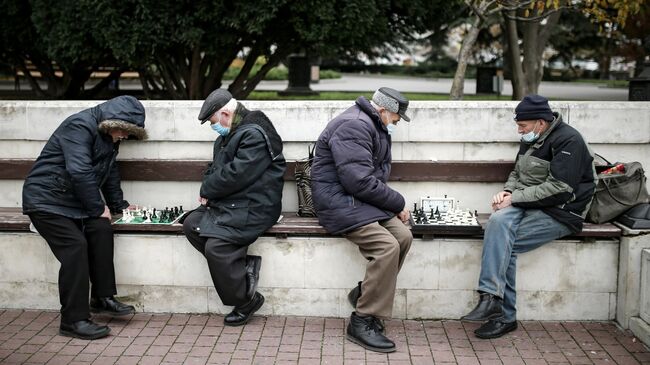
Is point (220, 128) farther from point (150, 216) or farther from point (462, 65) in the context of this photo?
point (462, 65)

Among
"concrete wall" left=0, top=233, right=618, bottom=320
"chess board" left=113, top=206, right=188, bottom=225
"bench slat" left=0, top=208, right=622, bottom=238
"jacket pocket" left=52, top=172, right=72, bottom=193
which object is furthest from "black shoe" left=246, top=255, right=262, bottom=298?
"jacket pocket" left=52, top=172, right=72, bottom=193

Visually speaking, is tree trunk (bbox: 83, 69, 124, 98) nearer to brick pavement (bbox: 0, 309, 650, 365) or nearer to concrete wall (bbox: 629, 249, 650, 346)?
brick pavement (bbox: 0, 309, 650, 365)

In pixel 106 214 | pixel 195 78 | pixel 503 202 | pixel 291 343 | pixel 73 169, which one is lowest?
pixel 291 343

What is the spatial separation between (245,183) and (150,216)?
3.47 ft

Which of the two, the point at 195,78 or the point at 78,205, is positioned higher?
the point at 195,78

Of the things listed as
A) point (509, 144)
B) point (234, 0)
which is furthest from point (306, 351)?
point (234, 0)

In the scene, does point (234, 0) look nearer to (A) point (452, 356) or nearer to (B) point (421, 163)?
(B) point (421, 163)

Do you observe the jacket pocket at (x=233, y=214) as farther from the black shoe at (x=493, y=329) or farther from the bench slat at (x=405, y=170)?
the black shoe at (x=493, y=329)

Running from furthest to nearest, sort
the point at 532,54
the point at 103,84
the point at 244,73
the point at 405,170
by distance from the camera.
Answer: the point at 103,84 → the point at 532,54 → the point at 244,73 → the point at 405,170

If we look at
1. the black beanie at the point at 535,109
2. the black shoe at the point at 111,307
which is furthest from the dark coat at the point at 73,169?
the black beanie at the point at 535,109

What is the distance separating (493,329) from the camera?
222 inches

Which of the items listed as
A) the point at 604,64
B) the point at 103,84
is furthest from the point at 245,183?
the point at 604,64

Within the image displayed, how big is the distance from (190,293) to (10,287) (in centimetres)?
147

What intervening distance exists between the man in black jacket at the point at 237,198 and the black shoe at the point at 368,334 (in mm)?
799
